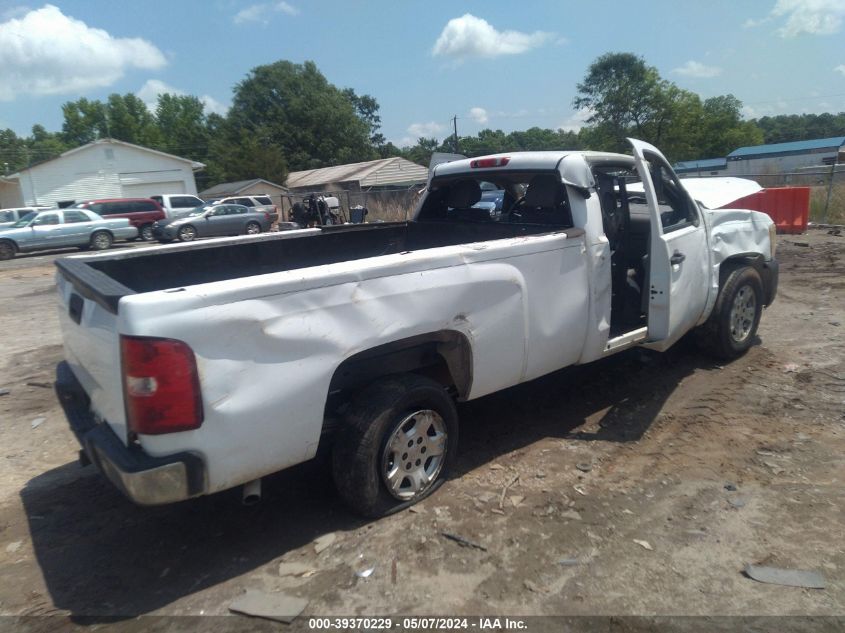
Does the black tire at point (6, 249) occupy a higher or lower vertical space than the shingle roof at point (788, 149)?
lower

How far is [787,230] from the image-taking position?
1552cm

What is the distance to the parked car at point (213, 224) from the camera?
25641mm

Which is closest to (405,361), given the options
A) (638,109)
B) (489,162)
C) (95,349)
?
(95,349)

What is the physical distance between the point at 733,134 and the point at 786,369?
74857 millimetres

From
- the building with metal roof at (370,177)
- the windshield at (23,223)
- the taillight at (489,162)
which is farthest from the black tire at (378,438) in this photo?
the building with metal roof at (370,177)

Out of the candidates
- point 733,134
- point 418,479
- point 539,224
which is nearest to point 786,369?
point 539,224

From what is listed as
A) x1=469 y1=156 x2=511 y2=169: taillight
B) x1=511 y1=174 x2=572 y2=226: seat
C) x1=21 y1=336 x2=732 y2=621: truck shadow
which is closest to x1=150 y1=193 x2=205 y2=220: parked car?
x1=469 y1=156 x2=511 y2=169: taillight

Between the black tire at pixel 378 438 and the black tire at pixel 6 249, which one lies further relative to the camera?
the black tire at pixel 6 249

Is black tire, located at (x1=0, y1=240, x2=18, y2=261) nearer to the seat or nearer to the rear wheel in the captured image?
the rear wheel

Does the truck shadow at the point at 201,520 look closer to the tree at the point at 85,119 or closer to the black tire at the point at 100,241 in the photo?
the black tire at the point at 100,241

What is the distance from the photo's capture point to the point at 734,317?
5.94 m

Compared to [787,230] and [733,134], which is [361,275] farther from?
[733,134]

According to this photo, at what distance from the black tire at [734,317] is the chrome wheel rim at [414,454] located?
10.4 feet

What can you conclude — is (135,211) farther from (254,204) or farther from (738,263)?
(738,263)
